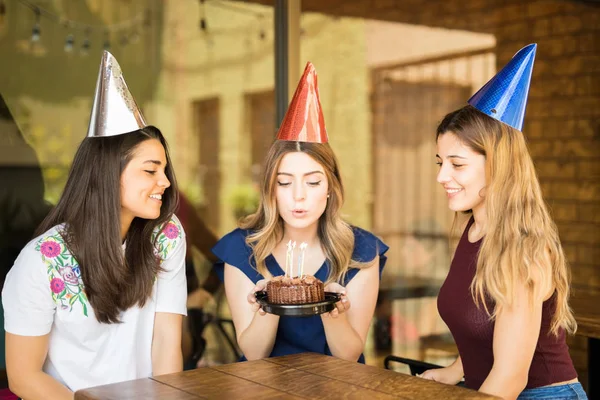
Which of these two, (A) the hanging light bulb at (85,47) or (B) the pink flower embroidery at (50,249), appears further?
(A) the hanging light bulb at (85,47)

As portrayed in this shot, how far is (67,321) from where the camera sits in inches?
90.0

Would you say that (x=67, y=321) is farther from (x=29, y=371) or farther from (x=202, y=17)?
(x=202, y=17)

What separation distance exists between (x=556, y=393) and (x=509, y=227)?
1.49 feet

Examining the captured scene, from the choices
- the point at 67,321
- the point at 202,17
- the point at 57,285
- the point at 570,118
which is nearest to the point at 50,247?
the point at 57,285

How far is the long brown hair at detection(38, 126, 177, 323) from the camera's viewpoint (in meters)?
2.31

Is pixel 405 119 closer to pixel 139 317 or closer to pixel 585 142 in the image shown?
pixel 585 142

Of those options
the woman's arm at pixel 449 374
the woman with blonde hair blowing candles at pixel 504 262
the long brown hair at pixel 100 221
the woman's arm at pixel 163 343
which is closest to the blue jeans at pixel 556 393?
the woman with blonde hair blowing candles at pixel 504 262

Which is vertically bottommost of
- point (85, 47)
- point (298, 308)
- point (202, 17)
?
point (298, 308)

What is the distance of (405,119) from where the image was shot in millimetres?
4523

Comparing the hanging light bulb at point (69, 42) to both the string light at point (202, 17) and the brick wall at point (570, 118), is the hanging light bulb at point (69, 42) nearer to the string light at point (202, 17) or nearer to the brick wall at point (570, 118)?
the string light at point (202, 17)

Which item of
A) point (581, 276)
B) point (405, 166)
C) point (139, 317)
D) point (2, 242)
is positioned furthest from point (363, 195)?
point (139, 317)

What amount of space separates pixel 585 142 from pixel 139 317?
3.40 meters

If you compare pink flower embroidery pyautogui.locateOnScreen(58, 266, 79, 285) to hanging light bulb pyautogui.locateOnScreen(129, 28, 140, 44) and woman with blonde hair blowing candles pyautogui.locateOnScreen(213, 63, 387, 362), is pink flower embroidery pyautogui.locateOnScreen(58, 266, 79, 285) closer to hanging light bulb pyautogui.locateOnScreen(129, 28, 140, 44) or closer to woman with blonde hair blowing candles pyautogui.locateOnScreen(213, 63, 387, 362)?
woman with blonde hair blowing candles pyautogui.locateOnScreen(213, 63, 387, 362)

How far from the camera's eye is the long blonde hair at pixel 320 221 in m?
2.67
